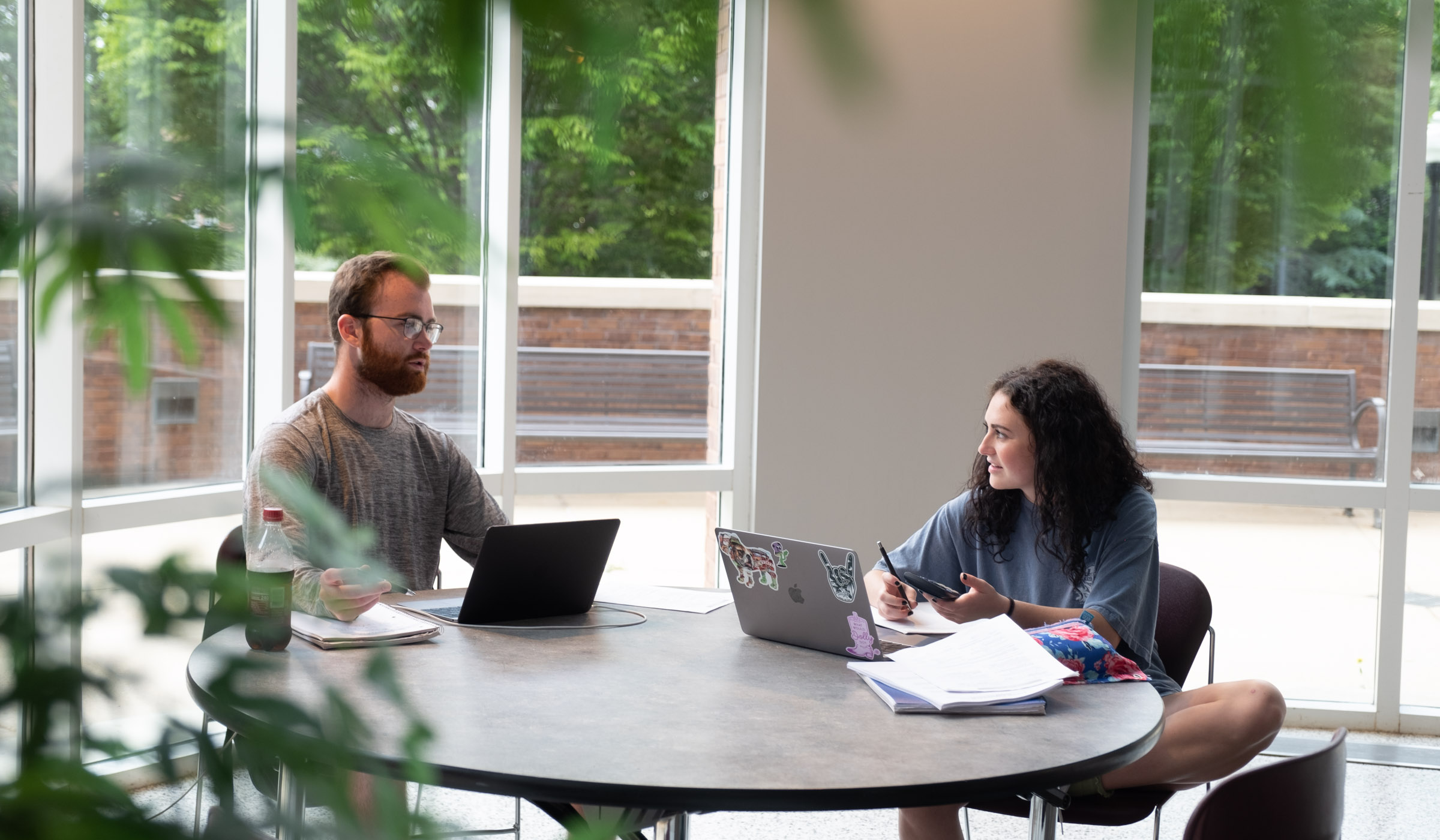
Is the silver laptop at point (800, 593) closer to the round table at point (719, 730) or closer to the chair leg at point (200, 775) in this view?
the round table at point (719, 730)

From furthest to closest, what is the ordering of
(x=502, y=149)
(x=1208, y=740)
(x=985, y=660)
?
(x=1208, y=740)
(x=985, y=660)
(x=502, y=149)

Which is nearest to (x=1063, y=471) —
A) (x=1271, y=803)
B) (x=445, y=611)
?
(x=1271, y=803)

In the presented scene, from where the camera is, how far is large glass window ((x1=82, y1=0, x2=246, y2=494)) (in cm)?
36

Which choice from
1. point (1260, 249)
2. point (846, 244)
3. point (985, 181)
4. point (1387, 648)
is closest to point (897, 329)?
point (846, 244)

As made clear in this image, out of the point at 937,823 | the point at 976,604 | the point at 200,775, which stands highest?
the point at 200,775

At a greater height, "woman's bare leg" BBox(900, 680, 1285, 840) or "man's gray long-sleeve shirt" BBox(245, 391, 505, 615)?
"man's gray long-sleeve shirt" BBox(245, 391, 505, 615)

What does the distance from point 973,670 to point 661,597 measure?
2.78ft

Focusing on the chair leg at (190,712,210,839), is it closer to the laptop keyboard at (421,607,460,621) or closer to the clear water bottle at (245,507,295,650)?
the clear water bottle at (245,507,295,650)

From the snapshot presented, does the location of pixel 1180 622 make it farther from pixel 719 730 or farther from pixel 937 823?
pixel 719 730

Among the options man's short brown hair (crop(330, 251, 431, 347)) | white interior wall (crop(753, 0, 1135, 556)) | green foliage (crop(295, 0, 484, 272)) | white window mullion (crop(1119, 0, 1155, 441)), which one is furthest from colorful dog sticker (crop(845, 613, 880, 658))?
white window mullion (crop(1119, 0, 1155, 441))

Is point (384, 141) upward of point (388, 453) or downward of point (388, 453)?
upward

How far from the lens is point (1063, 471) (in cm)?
240

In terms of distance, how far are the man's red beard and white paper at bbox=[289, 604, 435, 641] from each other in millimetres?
593

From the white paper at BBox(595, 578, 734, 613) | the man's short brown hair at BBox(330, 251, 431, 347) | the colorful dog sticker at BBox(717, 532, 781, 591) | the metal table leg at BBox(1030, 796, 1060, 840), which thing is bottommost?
the metal table leg at BBox(1030, 796, 1060, 840)
